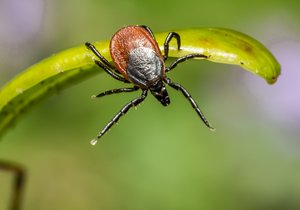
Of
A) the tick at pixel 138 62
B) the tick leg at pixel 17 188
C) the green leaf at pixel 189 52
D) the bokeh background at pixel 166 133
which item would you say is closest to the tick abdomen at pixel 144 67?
the tick at pixel 138 62

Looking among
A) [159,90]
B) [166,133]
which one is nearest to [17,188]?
[159,90]

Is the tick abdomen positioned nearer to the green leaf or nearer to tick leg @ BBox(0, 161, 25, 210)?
the green leaf

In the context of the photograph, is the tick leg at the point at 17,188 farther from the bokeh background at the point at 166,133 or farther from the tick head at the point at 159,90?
the bokeh background at the point at 166,133

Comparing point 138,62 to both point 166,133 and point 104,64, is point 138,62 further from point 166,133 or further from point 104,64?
point 166,133

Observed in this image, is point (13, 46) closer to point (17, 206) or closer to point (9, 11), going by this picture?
point (9, 11)

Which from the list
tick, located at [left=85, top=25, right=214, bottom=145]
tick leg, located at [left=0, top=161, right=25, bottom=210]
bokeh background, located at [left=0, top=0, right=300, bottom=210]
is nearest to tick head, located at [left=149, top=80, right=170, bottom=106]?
tick, located at [left=85, top=25, right=214, bottom=145]
